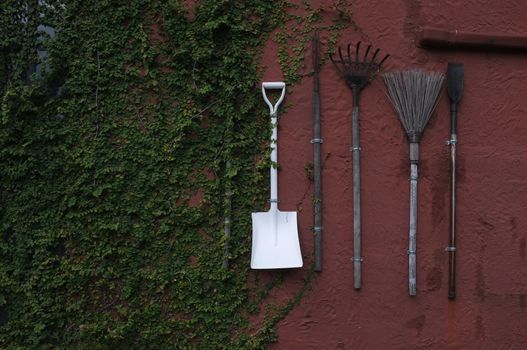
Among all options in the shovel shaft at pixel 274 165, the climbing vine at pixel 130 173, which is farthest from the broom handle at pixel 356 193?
the shovel shaft at pixel 274 165

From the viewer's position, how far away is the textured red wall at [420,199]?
140 inches

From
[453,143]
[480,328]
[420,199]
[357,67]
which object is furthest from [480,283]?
[357,67]

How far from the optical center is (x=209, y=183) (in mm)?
3502

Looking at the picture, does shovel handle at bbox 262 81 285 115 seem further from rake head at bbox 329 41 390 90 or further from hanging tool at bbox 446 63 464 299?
hanging tool at bbox 446 63 464 299

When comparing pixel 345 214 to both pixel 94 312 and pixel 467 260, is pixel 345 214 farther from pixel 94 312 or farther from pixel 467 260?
pixel 94 312

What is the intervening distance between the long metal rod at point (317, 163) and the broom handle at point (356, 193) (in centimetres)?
25

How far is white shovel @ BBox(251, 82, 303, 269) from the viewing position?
3.40 metres

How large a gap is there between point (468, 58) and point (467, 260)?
59.7 inches

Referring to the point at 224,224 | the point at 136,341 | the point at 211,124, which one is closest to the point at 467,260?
the point at 224,224

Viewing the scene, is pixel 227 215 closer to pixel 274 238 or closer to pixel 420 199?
pixel 274 238

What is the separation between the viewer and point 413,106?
11.6 feet

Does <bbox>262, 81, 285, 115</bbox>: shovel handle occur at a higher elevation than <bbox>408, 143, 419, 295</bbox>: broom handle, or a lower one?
higher

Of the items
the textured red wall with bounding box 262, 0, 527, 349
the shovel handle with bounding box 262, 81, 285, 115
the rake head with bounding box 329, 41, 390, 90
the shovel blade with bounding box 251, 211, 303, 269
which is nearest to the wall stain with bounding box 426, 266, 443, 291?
the textured red wall with bounding box 262, 0, 527, 349

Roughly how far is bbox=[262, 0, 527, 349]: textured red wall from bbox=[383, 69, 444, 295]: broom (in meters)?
0.07
